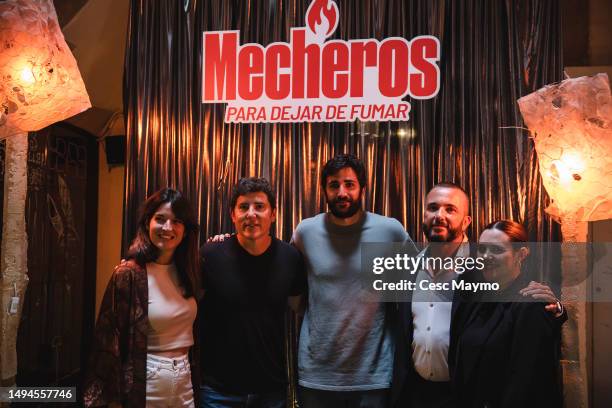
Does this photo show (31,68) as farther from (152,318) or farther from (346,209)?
(346,209)

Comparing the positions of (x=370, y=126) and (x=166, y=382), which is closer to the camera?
(x=166, y=382)

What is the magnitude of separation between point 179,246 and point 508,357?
4.40ft

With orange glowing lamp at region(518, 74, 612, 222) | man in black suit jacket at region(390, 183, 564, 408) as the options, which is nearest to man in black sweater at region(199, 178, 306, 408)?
man in black suit jacket at region(390, 183, 564, 408)

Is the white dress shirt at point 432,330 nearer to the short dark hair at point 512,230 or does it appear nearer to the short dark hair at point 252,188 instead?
the short dark hair at point 512,230

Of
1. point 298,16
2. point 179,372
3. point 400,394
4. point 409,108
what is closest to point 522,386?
point 400,394

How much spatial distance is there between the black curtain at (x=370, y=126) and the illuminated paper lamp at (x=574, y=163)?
0.47 metres

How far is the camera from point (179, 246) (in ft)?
6.89

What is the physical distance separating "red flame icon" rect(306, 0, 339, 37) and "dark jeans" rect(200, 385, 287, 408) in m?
1.88

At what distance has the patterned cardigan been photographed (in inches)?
72.9

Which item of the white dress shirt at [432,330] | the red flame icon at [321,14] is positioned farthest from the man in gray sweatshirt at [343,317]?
the red flame icon at [321,14]

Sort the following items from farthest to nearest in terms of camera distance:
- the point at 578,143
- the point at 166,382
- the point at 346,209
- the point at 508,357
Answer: the point at 346,209
the point at 578,143
the point at 166,382
the point at 508,357

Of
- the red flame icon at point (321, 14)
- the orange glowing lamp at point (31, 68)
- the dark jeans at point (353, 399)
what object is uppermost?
the red flame icon at point (321, 14)

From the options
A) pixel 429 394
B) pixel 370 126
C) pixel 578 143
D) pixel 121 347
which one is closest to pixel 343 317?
pixel 429 394

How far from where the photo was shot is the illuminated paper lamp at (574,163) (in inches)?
78.5
